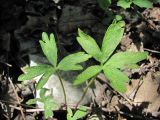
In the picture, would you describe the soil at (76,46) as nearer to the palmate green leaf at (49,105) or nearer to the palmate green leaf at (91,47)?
the palmate green leaf at (49,105)

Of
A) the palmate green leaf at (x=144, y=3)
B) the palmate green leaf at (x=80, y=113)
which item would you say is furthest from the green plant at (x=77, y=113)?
the palmate green leaf at (x=144, y=3)

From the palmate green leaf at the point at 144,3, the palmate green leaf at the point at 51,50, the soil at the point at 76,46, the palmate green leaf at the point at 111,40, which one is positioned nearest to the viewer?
the palmate green leaf at the point at 111,40

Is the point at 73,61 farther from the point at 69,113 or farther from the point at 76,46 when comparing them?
the point at 76,46

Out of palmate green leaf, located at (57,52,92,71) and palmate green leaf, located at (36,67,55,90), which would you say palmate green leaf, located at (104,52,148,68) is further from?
palmate green leaf, located at (36,67,55,90)

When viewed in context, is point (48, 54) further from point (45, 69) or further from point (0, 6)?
point (0, 6)

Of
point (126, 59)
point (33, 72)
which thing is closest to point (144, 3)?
point (126, 59)

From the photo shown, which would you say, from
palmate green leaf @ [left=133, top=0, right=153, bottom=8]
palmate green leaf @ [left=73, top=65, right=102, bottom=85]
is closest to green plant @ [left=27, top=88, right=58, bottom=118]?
palmate green leaf @ [left=73, top=65, right=102, bottom=85]
